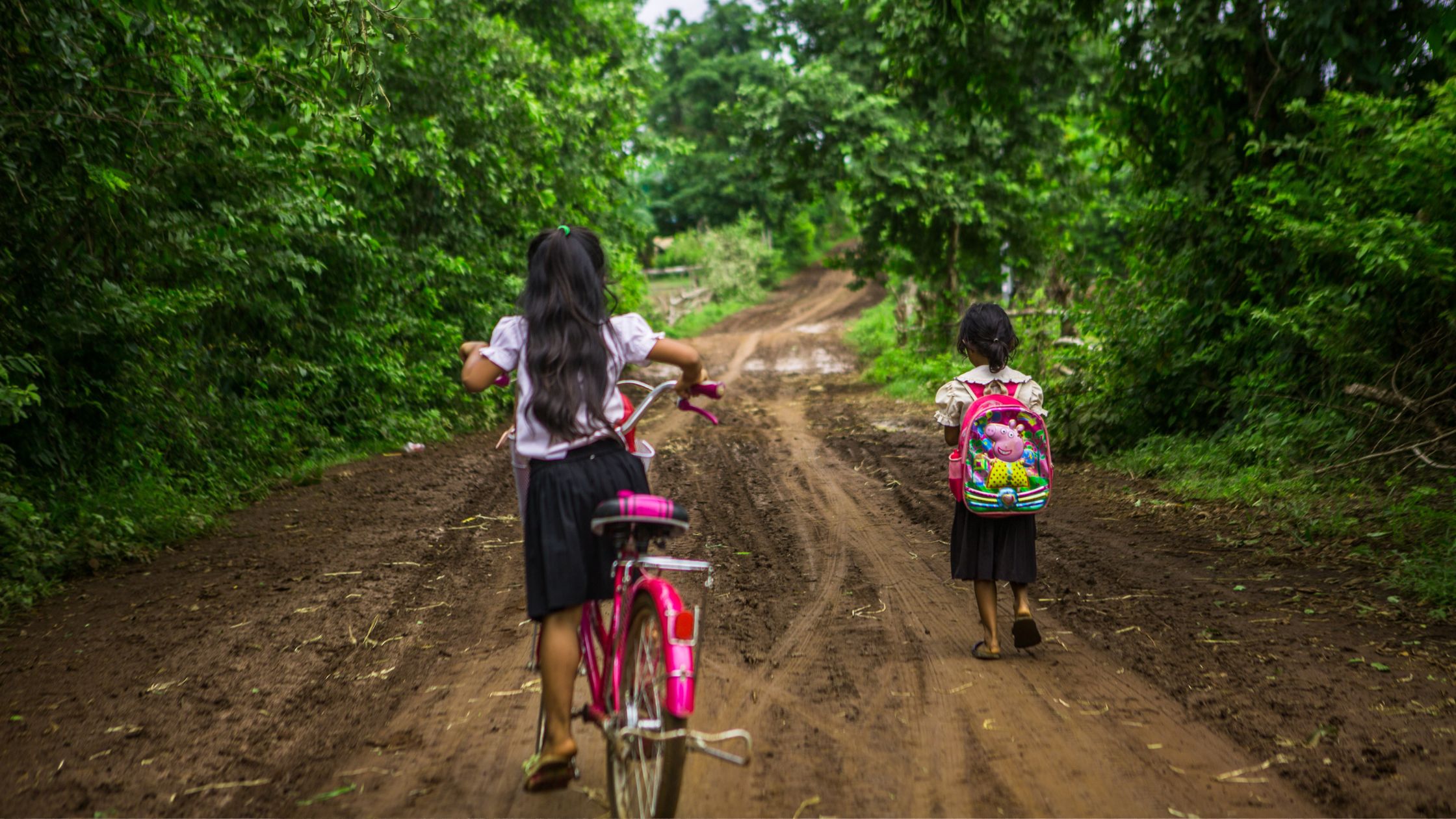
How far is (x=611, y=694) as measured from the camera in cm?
334

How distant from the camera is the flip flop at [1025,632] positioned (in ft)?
16.0

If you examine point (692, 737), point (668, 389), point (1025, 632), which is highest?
point (668, 389)

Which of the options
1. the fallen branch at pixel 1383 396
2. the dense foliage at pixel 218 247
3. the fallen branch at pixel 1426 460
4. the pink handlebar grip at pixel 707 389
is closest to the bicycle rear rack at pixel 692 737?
the pink handlebar grip at pixel 707 389

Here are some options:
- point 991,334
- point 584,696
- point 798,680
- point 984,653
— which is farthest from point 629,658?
point 991,334

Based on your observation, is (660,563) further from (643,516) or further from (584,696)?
(584,696)

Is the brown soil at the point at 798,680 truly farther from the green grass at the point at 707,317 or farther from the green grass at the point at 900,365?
the green grass at the point at 707,317

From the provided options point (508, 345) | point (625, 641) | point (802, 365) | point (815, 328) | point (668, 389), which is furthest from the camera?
point (815, 328)

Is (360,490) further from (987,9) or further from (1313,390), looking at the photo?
(1313,390)

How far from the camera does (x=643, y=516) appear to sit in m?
3.05

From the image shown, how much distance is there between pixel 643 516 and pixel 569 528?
0.33m

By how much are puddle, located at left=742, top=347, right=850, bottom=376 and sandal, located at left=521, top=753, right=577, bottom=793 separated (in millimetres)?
17937

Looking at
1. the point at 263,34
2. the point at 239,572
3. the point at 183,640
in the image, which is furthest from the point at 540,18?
the point at 183,640

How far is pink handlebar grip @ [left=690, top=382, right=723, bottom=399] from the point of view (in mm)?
3438

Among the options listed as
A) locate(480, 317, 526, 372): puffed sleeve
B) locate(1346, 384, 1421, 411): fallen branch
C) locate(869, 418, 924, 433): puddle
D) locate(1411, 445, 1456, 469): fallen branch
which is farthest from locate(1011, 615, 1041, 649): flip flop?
locate(869, 418, 924, 433): puddle
